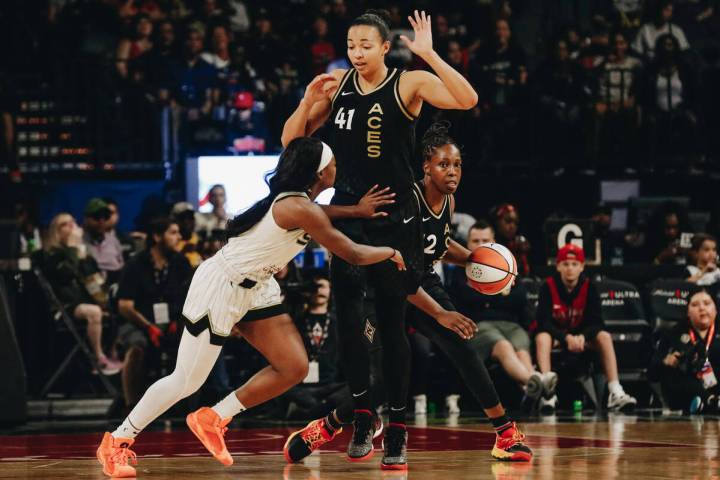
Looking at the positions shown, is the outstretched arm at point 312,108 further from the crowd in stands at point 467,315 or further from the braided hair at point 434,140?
the crowd in stands at point 467,315

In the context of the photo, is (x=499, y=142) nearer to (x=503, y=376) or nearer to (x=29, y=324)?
(x=503, y=376)

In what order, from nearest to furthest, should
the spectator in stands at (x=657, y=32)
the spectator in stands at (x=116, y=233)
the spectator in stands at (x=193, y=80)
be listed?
the spectator in stands at (x=116, y=233)
the spectator in stands at (x=193, y=80)
the spectator in stands at (x=657, y=32)

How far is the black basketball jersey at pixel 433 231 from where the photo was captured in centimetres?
762

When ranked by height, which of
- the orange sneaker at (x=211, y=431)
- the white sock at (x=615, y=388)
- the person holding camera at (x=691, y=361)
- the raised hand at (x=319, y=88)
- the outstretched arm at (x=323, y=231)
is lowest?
the white sock at (x=615, y=388)

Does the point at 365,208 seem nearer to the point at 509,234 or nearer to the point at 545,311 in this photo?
the point at 545,311

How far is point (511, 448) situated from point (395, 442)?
0.72 m

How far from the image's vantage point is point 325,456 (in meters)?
7.86

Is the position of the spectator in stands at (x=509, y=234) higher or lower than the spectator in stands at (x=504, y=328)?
higher

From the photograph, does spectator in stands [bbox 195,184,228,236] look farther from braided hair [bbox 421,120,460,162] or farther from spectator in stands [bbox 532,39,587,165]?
braided hair [bbox 421,120,460,162]

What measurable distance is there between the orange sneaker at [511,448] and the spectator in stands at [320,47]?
28.5 ft

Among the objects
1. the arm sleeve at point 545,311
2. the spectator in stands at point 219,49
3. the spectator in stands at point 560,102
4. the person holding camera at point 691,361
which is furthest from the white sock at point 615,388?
the spectator in stands at point 219,49

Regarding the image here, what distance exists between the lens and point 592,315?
1208cm

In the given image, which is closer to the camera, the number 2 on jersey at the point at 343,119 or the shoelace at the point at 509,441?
the number 2 on jersey at the point at 343,119

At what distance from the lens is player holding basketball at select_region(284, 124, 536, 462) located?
734cm
